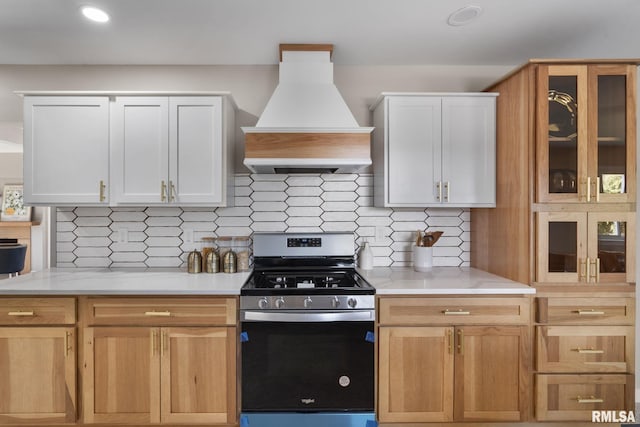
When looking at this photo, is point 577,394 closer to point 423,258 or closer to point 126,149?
point 423,258

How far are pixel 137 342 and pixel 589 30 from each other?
3302 millimetres

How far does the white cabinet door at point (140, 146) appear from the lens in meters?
2.50

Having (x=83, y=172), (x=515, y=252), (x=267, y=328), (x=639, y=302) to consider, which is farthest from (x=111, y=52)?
(x=639, y=302)

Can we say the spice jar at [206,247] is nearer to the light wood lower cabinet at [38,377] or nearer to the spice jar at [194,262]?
the spice jar at [194,262]

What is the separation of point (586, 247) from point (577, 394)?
846mm

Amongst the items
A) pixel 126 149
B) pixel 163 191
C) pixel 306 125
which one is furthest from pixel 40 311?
pixel 306 125

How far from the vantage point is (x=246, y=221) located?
9.47 feet

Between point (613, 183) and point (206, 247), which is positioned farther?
point (206, 247)

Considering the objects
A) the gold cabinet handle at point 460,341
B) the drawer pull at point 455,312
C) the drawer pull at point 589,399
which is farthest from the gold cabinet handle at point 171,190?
the drawer pull at point 589,399

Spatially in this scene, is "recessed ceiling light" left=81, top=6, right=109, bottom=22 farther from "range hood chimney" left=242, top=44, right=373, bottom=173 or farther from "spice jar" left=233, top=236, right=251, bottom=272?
"spice jar" left=233, top=236, right=251, bottom=272

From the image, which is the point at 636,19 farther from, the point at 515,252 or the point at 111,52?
the point at 111,52

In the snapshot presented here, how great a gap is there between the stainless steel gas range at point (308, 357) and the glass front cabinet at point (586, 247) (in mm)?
1057

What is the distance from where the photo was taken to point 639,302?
279 centimetres

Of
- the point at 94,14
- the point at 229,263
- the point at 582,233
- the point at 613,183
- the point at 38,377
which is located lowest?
the point at 38,377
